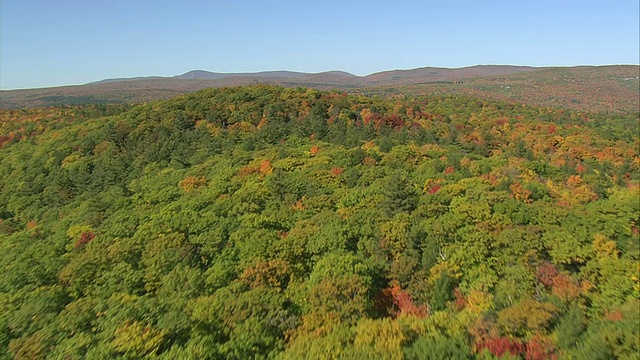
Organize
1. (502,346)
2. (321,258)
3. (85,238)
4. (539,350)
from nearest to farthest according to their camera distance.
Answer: (502,346) < (539,350) < (321,258) < (85,238)

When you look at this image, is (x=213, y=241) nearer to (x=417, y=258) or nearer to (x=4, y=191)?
(x=417, y=258)

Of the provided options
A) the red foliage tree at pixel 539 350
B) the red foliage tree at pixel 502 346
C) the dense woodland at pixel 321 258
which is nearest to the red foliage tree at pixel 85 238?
the dense woodland at pixel 321 258

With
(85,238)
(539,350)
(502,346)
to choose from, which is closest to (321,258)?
(502,346)

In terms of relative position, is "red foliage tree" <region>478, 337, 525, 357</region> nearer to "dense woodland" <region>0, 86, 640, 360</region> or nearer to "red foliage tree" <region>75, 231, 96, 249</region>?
"dense woodland" <region>0, 86, 640, 360</region>

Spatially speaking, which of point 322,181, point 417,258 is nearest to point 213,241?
point 417,258

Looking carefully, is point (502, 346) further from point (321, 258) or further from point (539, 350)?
point (321, 258)

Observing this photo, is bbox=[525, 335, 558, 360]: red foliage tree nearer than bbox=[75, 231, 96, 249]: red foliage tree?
Yes

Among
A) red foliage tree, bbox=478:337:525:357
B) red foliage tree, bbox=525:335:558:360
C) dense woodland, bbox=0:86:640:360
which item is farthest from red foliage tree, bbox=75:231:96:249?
red foliage tree, bbox=525:335:558:360

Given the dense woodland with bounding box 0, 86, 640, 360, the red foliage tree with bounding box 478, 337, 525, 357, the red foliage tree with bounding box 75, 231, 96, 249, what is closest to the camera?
the red foliage tree with bounding box 478, 337, 525, 357
